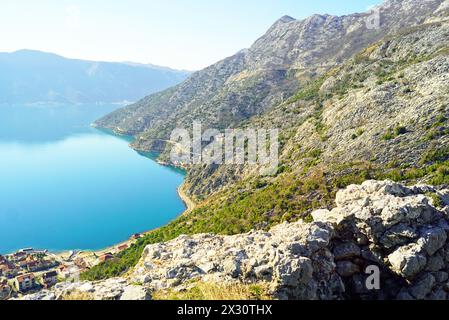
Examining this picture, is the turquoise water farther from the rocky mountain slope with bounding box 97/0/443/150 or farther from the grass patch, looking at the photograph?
the grass patch

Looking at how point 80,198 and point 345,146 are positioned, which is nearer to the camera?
point 345,146

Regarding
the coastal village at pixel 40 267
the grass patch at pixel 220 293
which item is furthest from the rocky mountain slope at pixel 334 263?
the coastal village at pixel 40 267

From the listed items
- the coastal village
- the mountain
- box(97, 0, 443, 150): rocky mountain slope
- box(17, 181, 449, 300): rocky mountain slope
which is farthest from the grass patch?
box(97, 0, 443, 150): rocky mountain slope

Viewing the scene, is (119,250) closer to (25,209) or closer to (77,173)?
(25,209)

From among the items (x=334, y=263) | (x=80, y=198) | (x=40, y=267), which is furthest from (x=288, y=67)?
(x=334, y=263)

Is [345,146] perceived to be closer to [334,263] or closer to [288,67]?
[334,263]

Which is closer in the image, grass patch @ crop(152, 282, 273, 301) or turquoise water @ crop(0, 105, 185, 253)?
grass patch @ crop(152, 282, 273, 301)
